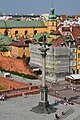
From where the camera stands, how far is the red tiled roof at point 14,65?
51.9 m

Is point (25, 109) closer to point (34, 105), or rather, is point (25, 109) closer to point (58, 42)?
point (34, 105)

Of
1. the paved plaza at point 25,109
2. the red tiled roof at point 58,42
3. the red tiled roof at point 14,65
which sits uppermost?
the red tiled roof at point 58,42

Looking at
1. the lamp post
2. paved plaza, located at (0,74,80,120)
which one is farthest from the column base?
paved plaza, located at (0,74,80,120)

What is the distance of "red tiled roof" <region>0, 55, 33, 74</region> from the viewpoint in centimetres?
5188

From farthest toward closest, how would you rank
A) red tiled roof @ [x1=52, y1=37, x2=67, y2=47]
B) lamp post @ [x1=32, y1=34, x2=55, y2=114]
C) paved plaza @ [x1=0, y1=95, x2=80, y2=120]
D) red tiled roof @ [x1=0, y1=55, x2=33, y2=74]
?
1. red tiled roof @ [x1=0, y1=55, x2=33, y2=74]
2. red tiled roof @ [x1=52, y1=37, x2=67, y2=47]
3. lamp post @ [x1=32, y1=34, x2=55, y2=114]
4. paved plaza @ [x1=0, y1=95, x2=80, y2=120]

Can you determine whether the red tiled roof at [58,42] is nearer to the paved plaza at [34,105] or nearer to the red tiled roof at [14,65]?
the red tiled roof at [14,65]

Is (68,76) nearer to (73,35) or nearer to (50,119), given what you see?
(73,35)

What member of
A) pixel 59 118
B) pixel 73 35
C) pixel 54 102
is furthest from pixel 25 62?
pixel 59 118

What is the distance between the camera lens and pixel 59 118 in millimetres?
30500

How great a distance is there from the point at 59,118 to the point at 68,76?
58.3 ft

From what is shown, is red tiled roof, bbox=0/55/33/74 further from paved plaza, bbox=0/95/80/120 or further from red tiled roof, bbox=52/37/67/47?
paved plaza, bbox=0/95/80/120

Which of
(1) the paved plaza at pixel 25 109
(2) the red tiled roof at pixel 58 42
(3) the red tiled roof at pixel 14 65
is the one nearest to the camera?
(1) the paved plaza at pixel 25 109

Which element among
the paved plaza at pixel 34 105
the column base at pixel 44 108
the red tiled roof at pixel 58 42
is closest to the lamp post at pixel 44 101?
the column base at pixel 44 108

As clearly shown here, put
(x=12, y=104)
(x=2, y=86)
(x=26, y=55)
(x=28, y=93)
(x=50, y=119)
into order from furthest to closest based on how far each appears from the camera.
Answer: (x=26, y=55), (x=2, y=86), (x=28, y=93), (x=12, y=104), (x=50, y=119)
